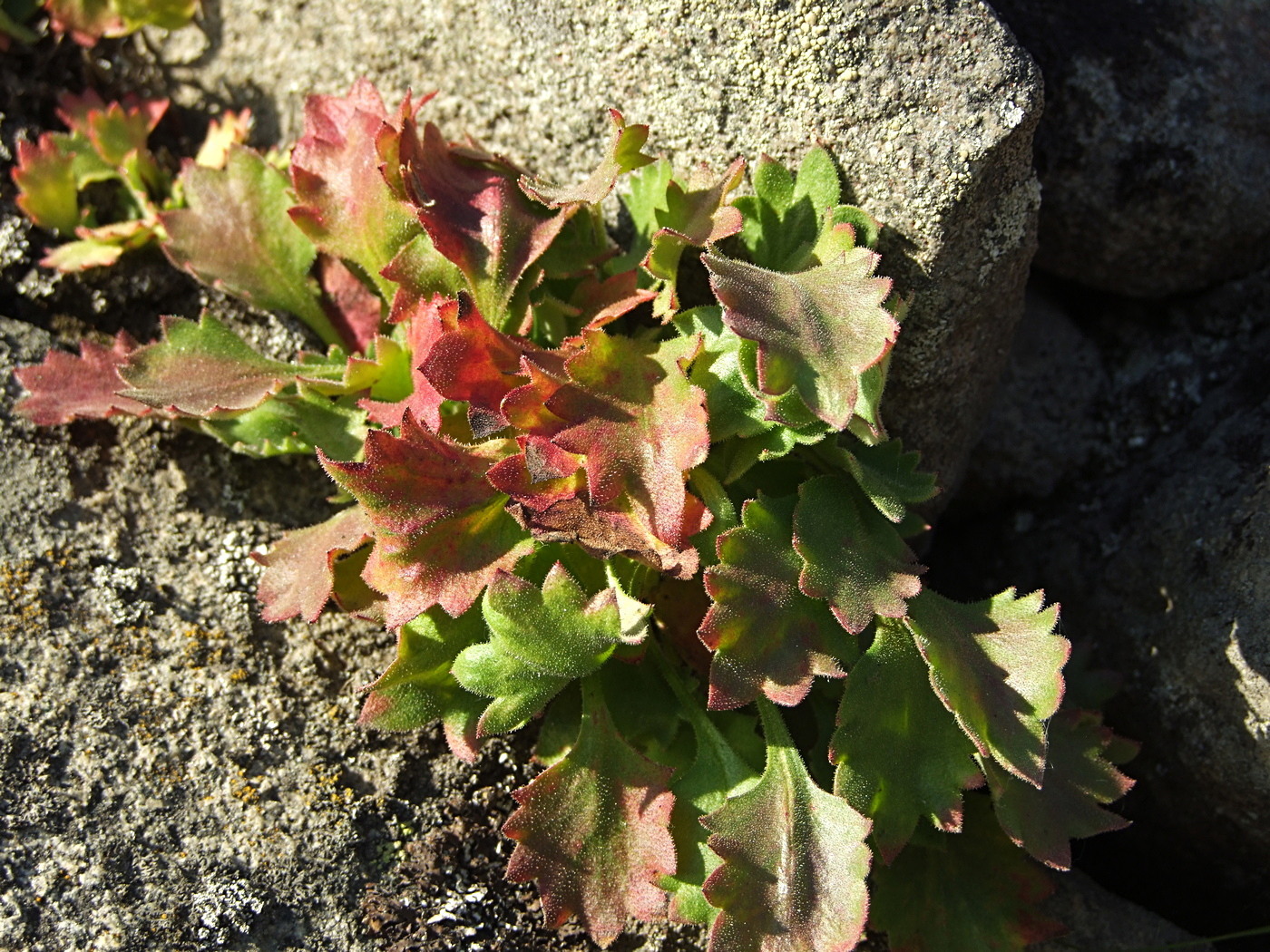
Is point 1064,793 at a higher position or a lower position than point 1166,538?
lower

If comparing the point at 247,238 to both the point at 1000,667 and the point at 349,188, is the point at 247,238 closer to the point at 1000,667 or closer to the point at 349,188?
the point at 349,188

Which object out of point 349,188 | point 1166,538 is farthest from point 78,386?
point 1166,538

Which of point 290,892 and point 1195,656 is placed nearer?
point 290,892

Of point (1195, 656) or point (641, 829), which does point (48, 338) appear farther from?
point (1195, 656)

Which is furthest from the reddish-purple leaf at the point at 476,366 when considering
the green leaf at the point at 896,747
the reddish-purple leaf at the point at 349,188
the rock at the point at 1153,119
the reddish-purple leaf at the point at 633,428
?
the rock at the point at 1153,119

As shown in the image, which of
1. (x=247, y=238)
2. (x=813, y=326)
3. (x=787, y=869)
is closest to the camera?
(x=813, y=326)

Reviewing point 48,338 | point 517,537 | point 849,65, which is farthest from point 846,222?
Result: point 48,338

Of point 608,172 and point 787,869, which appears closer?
point 787,869
